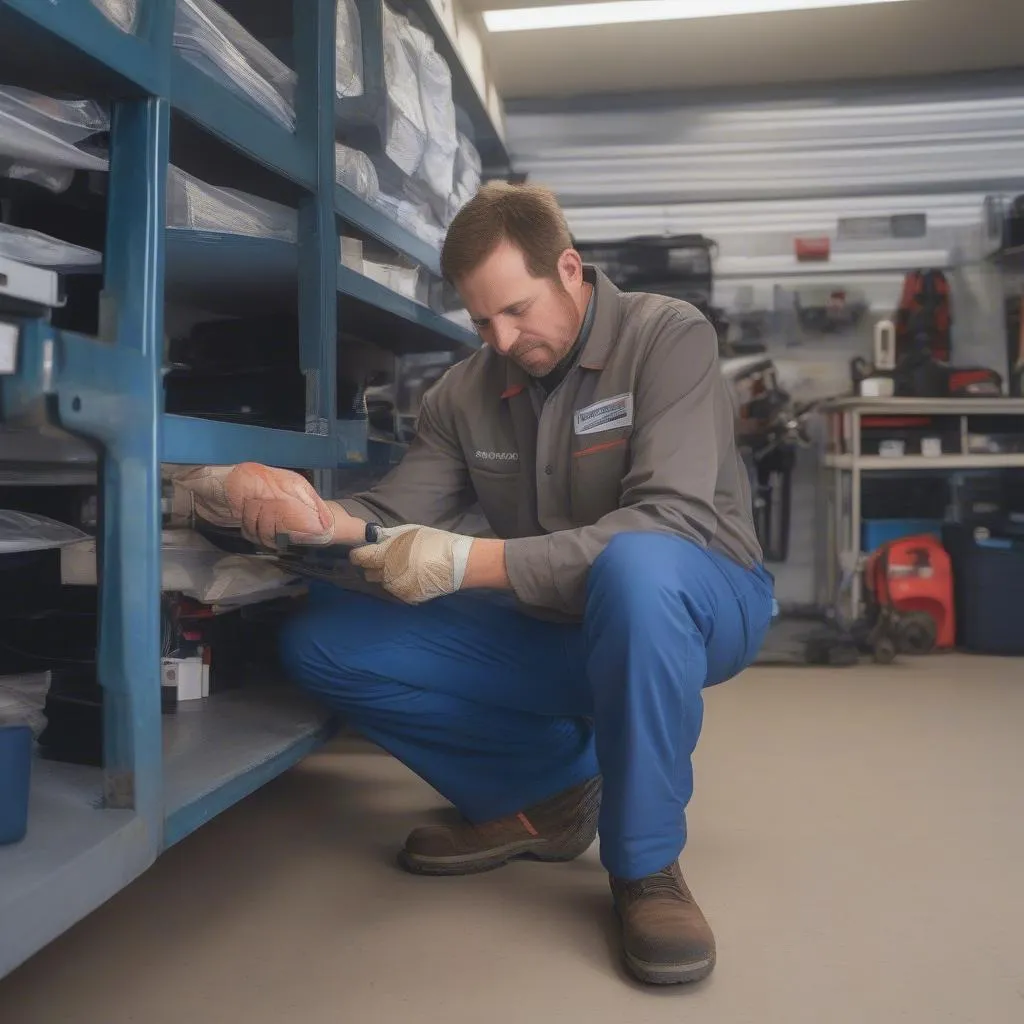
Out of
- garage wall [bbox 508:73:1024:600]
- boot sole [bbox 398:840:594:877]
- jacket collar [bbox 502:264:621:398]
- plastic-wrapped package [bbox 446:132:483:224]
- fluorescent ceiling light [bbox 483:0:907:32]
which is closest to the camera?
boot sole [bbox 398:840:594:877]

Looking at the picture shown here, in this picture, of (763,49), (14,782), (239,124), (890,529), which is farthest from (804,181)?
(14,782)

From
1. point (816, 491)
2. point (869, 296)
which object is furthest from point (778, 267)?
point (816, 491)

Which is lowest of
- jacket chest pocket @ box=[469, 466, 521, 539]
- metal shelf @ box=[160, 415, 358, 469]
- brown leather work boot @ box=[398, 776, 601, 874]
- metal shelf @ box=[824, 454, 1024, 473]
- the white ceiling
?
brown leather work boot @ box=[398, 776, 601, 874]

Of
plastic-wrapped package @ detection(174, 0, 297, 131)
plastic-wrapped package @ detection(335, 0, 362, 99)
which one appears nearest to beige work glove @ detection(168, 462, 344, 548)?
plastic-wrapped package @ detection(174, 0, 297, 131)

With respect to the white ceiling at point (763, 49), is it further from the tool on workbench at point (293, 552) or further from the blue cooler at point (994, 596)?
the tool on workbench at point (293, 552)

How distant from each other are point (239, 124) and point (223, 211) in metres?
0.21

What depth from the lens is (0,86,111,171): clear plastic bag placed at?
1100mm

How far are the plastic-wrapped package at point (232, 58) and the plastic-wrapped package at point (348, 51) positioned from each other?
0.21 m

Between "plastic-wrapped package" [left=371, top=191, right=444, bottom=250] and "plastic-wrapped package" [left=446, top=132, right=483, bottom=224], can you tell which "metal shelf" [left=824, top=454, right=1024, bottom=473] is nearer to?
"plastic-wrapped package" [left=446, top=132, right=483, bottom=224]

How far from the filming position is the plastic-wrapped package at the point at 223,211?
1.56 m

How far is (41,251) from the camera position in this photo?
1.18 m

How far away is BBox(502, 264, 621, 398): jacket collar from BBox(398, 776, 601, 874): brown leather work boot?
30.3 inches

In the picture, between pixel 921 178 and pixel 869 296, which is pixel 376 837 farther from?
pixel 921 178

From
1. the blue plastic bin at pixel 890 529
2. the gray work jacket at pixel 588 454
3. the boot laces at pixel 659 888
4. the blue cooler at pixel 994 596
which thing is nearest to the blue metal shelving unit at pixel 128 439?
the gray work jacket at pixel 588 454
